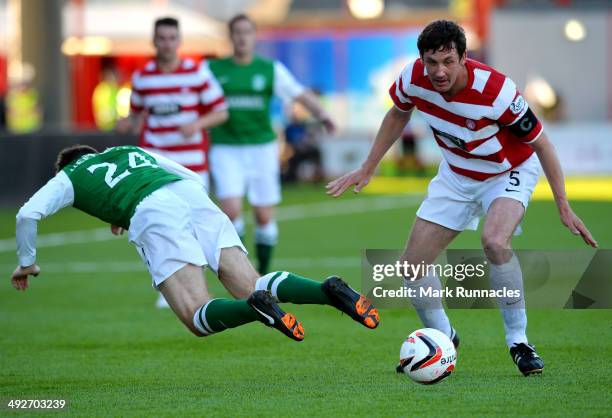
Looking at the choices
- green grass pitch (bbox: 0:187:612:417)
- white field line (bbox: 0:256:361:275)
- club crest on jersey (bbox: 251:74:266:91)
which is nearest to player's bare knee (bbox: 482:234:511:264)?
green grass pitch (bbox: 0:187:612:417)

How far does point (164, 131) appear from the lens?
11797 mm

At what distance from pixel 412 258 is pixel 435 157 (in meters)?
24.2

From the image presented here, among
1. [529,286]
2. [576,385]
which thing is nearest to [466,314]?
[529,286]

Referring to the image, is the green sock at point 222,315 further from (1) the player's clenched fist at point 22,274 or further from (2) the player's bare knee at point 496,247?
(2) the player's bare knee at point 496,247

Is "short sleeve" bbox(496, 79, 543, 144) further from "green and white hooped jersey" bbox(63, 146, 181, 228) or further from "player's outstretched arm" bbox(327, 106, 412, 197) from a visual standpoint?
"green and white hooped jersey" bbox(63, 146, 181, 228)

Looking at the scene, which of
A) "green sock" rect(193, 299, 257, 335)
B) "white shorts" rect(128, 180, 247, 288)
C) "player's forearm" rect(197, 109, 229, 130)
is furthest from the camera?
"player's forearm" rect(197, 109, 229, 130)

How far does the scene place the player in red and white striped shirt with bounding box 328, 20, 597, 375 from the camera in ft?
24.2

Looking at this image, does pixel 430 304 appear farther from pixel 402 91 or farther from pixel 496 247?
pixel 402 91

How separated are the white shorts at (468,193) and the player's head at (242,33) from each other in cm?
491

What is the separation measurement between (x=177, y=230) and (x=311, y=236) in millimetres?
10075

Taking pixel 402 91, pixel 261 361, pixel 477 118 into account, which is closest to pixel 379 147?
pixel 402 91

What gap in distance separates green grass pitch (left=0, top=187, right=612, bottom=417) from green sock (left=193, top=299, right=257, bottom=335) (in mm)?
379

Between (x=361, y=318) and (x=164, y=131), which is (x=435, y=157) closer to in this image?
(x=164, y=131)

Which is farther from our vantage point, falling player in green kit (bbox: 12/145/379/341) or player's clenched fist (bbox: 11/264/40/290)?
player's clenched fist (bbox: 11/264/40/290)
